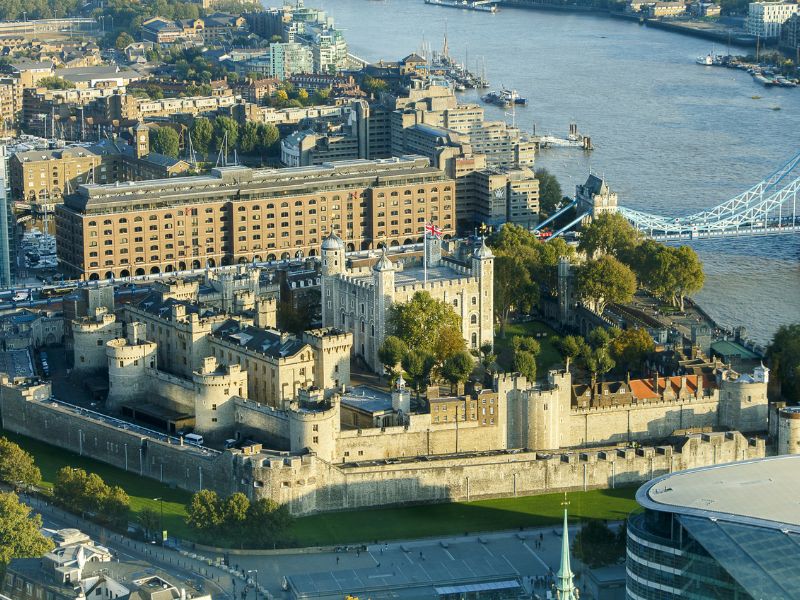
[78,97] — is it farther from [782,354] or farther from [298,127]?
[782,354]

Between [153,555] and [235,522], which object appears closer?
[153,555]

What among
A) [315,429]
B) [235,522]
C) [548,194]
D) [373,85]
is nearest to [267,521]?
[235,522]

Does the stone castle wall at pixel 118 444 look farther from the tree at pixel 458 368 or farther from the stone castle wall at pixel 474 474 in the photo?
the tree at pixel 458 368

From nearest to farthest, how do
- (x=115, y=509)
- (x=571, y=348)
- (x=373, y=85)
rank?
(x=115, y=509) → (x=571, y=348) → (x=373, y=85)

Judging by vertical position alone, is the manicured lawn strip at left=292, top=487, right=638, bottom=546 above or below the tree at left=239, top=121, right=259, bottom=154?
below

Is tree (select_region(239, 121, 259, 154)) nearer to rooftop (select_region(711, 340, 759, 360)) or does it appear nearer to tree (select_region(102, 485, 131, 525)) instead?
rooftop (select_region(711, 340, 759, 360))

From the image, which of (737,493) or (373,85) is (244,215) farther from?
(373,85)

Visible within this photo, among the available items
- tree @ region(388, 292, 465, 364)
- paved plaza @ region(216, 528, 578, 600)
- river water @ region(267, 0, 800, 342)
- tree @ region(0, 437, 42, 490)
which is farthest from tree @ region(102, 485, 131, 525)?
river water @ region(267, 0, 800, 342)

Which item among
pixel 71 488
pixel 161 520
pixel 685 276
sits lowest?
pixel 161 520
